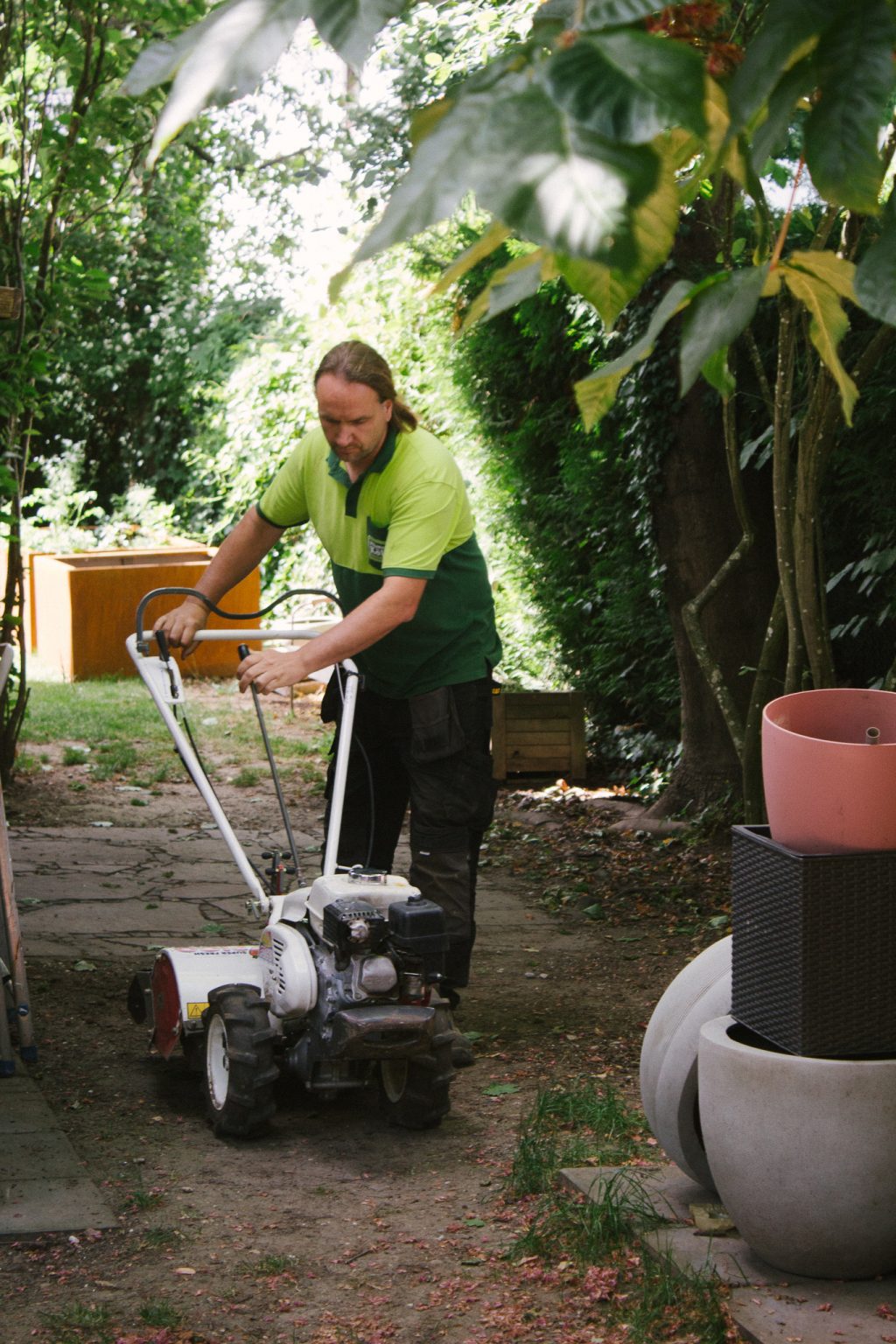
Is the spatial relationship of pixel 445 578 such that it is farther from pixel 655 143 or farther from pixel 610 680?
pixel 610 680

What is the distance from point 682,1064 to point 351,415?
72.1 inches

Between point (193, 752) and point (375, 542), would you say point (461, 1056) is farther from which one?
point (375, 542)

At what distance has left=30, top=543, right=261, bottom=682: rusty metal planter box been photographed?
12.3 metres

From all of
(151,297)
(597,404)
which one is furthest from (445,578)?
(151,297)

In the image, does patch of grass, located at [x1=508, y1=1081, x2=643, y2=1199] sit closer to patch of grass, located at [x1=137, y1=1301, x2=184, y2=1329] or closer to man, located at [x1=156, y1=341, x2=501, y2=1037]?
man, located at [x1=156, y1=341, x2=501, y2=1037]

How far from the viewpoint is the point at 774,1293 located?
101 inches

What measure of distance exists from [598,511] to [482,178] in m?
7.90

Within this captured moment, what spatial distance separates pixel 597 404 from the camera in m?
1.23

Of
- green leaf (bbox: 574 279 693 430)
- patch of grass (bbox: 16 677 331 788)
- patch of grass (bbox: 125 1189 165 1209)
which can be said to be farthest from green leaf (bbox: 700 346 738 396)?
patch of grass (bbox: 16 677 331 788)

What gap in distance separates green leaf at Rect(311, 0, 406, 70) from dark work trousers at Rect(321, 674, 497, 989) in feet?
10.7

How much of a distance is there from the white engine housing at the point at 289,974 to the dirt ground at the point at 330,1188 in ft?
1.17

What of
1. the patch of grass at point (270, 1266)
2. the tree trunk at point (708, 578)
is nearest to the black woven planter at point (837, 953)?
the patch of grass at point (270, 1266)

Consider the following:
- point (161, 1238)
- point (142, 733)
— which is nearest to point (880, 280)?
point (161, 1238)

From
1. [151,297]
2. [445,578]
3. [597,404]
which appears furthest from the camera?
[151,297]
